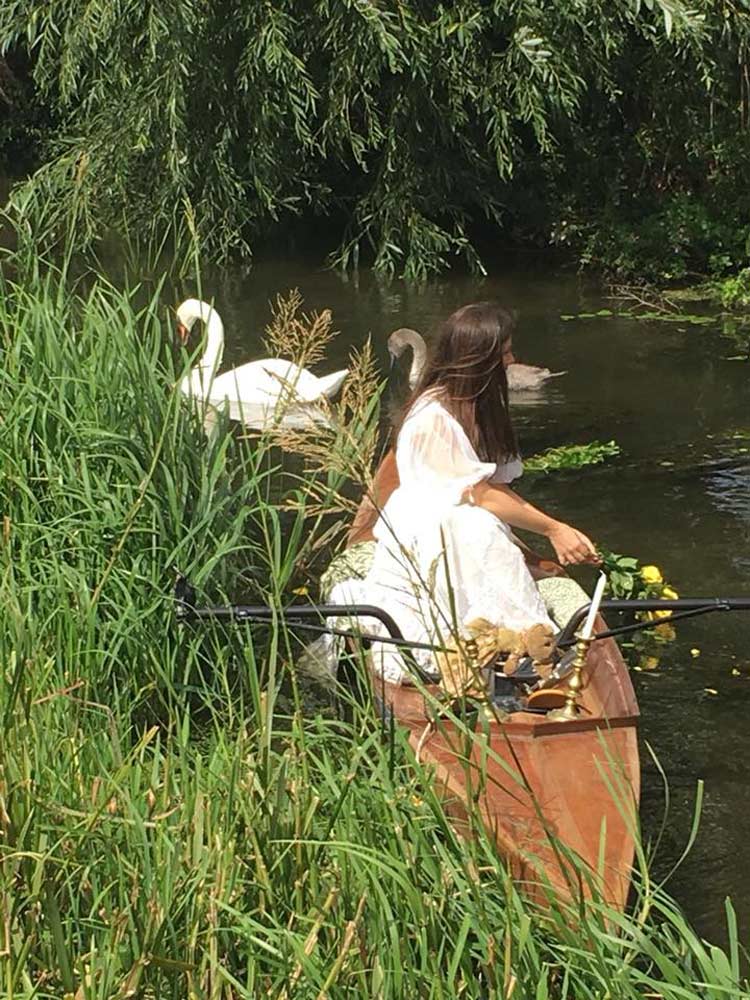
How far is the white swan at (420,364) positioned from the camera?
9.17 meters

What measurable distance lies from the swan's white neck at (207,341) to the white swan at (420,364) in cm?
120

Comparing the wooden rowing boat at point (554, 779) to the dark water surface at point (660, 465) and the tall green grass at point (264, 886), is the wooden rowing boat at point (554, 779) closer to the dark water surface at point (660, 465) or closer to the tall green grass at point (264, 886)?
the tall green grass at point (264, 886)

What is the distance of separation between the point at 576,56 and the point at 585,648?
320 inches

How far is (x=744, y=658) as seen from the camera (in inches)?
226

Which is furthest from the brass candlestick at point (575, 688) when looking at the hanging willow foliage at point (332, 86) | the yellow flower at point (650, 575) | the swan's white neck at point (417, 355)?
the hanging willow foliage at point (332, 86)

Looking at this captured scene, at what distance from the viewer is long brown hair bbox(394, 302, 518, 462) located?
4.85 m

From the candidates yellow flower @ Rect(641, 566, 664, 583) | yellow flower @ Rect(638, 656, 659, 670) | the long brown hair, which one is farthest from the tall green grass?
yellow flower @ Rect(641, 566, 664, 583)

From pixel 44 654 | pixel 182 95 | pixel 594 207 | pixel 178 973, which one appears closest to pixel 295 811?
pixel 178 973

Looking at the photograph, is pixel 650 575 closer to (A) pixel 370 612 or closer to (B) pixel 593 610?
(B) pixel 593 610

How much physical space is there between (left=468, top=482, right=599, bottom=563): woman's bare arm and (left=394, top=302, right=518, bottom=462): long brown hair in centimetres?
17

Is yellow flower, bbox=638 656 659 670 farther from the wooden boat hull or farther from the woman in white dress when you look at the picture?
the wooden boat hull

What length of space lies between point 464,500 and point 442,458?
0.15 m

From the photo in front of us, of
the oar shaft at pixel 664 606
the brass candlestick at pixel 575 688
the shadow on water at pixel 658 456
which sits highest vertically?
the oar shaft at pixel 664 606

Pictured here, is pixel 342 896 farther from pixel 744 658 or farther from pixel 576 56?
pixel 576 56
